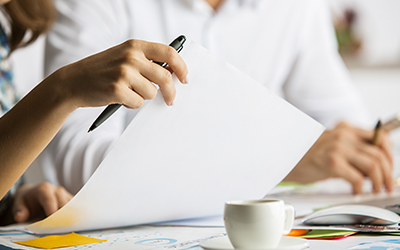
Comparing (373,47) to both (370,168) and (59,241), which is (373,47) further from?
(59,241)

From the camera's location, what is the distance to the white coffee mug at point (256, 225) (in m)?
0.35

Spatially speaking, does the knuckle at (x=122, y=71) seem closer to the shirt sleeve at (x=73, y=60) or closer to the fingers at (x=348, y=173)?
the shirt sleeve at (x=73, y=60)

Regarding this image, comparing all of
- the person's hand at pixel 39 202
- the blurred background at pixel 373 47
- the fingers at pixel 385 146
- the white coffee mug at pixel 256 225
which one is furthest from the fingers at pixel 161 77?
the blurred background at pixel 373 47

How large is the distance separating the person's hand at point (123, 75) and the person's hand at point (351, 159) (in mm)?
519

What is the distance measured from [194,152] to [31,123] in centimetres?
18

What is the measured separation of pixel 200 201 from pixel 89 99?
0.20 metres

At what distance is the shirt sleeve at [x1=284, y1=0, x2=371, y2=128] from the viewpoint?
1.25 m

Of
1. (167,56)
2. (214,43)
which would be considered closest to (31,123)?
(167,56)

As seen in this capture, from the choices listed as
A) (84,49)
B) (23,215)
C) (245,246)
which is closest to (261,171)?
(245,246)

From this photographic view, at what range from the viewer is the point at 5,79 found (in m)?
0.85

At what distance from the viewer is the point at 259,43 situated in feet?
3.89

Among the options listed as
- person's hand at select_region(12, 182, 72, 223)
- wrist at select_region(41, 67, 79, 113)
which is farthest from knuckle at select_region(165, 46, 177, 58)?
person's hand at select_region(12, 182, 72, 223)

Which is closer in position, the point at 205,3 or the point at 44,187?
the point at 44,187

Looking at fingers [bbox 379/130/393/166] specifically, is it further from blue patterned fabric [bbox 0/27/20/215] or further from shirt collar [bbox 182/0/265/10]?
blue patterned fabric [bbox 0/27/20/215]
